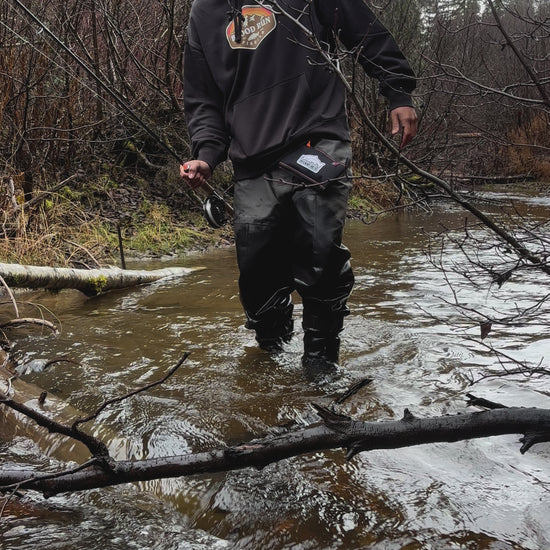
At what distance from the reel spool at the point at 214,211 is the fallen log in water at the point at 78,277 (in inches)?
58.7

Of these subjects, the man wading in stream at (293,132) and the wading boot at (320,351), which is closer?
the man wading in stream at (293,132)

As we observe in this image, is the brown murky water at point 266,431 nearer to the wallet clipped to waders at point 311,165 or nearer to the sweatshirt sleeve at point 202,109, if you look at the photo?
the wallet clipped to waders at point 311,165

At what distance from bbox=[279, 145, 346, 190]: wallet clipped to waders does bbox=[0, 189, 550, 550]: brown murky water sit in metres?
0.76

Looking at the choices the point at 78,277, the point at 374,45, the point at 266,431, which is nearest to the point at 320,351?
the point at 266,431

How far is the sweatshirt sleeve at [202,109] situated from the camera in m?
3.03

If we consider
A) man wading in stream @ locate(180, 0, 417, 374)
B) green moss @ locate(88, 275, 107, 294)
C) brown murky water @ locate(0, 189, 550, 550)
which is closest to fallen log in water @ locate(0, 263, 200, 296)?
green moss @ locate(88, 275, 107, 294)

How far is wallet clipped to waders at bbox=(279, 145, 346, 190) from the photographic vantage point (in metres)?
2.67

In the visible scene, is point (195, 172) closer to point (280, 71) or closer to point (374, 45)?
point (280, 71)

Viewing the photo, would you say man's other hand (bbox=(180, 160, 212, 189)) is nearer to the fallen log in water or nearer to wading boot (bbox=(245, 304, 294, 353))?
wading boot (bbox=(245, 304, 294, 353))

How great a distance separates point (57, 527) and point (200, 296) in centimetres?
322

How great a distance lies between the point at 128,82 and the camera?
885 centimetres

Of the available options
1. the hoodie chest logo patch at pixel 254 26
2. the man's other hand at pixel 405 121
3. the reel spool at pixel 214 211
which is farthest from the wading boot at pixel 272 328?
the hoodie chest logo patch at pixel 254 26

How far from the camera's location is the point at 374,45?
2.84m

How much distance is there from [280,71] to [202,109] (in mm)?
511
